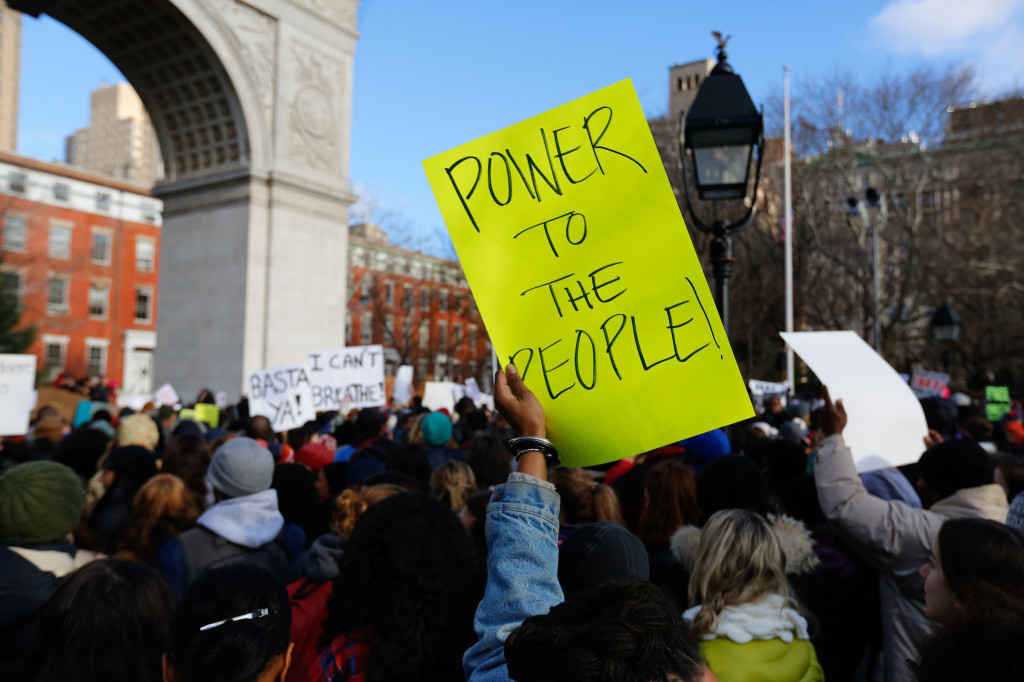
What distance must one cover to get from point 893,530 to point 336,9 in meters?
20.7

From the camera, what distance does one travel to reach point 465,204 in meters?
1.96

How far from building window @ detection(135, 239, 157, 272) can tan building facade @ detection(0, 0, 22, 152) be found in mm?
28972

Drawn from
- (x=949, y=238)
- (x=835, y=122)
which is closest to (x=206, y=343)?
(x=835, y=122)

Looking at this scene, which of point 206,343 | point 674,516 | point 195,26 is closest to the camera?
point 674,516

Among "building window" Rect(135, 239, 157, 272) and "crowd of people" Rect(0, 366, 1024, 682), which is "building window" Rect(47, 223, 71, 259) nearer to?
"building window" Rect(135, 239, 157, 272)

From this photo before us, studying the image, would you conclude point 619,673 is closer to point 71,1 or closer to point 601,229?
point 601,229

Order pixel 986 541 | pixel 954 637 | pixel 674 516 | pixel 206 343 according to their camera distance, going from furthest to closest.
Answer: pixel 206 343, pixel 674 516, pixel 986 541, pixel 954 637

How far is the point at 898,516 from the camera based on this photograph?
330cm

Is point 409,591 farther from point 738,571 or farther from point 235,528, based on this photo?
point 235,528

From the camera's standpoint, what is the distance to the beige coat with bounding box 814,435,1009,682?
3266 mm

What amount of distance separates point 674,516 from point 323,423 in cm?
780

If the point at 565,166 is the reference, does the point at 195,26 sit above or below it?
above

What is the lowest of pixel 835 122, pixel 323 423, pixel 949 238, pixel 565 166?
pixel 323 423

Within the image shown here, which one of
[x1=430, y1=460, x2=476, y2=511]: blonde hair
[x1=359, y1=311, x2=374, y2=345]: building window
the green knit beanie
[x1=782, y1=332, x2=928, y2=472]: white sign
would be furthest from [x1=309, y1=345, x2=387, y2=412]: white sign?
[x1=359, y1=311, x2=374, y2=345]: building window
